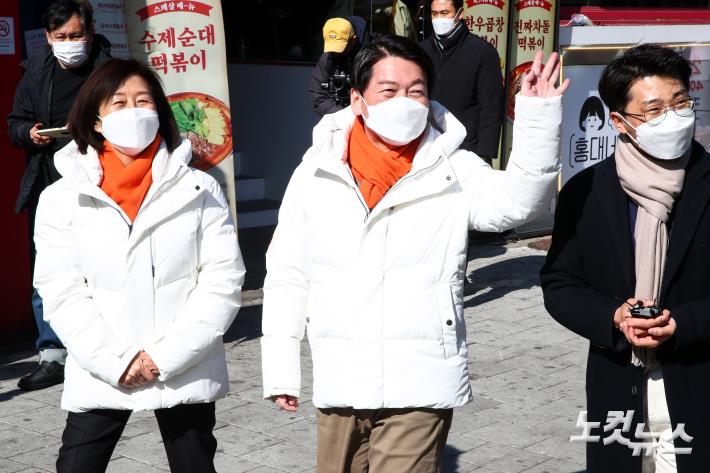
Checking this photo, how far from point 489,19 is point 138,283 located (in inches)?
256

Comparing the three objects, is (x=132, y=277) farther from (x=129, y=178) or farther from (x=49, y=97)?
(x=49, y=97)

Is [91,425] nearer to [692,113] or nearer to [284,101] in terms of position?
[692,113]

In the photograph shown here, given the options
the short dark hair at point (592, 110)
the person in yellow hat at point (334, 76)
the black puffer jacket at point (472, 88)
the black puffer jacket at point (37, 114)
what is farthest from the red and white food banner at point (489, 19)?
the black puffer jacket at point (37, 114)

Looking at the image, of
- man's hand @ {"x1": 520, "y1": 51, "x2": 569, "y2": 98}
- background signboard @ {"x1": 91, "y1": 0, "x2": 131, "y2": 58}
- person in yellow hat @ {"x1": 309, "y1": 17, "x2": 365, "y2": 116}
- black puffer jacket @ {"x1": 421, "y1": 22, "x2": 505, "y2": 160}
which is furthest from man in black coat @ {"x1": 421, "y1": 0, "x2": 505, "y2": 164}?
man's hand @ {"x1": 520, "y1": 51, "x2": 569, "y2": 98}

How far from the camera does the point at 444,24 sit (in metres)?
7.64

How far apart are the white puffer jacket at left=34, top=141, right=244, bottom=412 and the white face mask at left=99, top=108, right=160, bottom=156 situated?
9 centimetres

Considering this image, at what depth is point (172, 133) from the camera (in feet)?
12.8

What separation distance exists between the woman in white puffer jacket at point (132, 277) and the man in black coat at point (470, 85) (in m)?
4.17

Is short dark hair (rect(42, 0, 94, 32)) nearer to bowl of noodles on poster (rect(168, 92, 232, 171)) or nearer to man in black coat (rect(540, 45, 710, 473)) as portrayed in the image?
bowl of noodles on poster (rect(168, 92, 232, 171))

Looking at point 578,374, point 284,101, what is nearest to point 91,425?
point 578,374

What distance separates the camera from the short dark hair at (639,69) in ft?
11.0

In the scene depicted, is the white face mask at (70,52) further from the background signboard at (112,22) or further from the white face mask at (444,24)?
the white face mask at (444,24)

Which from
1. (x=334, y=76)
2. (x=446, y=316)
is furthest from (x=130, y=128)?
(x=334, y=76)

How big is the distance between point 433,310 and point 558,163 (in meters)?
0.57
